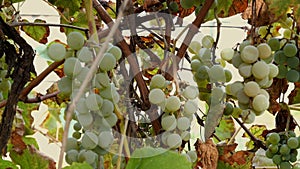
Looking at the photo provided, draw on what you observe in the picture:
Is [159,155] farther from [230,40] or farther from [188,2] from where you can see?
[230,40]

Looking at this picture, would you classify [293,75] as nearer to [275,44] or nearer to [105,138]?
[275,44]

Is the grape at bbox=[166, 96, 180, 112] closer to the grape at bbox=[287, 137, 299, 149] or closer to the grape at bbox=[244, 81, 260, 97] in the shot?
the grape at bbox=[244, 81, 260, 97]

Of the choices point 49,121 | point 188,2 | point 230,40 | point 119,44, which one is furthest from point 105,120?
point 49,121

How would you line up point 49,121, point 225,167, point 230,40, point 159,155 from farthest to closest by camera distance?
point 49,121 → point 230,40 → point 225,167 → point 159,155

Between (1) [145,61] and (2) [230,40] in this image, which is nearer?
(1) [145,61]

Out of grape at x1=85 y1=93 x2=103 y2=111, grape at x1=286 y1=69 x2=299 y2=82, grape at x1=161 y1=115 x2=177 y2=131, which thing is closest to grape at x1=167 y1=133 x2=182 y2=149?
grape at x1=161 y1=115 x2=177 y2=131

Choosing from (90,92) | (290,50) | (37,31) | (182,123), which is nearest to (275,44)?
(290,50)

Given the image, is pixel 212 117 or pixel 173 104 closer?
pixel 173 104

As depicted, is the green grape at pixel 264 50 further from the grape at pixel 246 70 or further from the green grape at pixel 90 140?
the green grape at pixel 90 140
